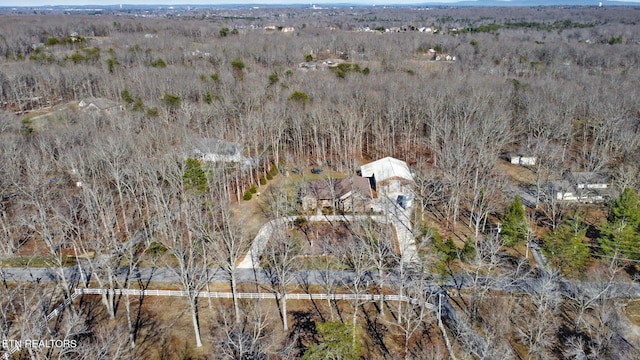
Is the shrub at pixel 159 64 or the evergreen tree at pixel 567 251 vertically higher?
the shrub at pixel 159 64

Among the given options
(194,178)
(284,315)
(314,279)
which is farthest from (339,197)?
(284,315)

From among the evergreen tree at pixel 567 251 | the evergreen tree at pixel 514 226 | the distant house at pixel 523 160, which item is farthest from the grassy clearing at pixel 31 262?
the distant house at pixel 523 160

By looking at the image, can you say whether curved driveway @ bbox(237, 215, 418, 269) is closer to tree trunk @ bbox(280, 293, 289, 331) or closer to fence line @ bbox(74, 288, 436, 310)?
fence line @ bbox(74, 288, 436, 310)

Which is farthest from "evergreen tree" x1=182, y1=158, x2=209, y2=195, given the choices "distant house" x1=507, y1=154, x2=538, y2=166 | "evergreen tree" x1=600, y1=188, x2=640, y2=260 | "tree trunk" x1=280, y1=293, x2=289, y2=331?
"distant house" x1=507, y1=154, x2=538, y2=166

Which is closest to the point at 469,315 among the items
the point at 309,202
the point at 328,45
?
the point at 309,202

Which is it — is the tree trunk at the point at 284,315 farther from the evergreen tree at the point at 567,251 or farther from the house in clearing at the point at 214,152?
the house in clearing at the point at 214,152

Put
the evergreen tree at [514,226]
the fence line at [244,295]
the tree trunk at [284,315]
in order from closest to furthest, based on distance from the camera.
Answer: the tree trunk at [284,315] → the fence line at [244,295] → the evergreen tree at [514,226]

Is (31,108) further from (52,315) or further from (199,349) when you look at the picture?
(199,349)
